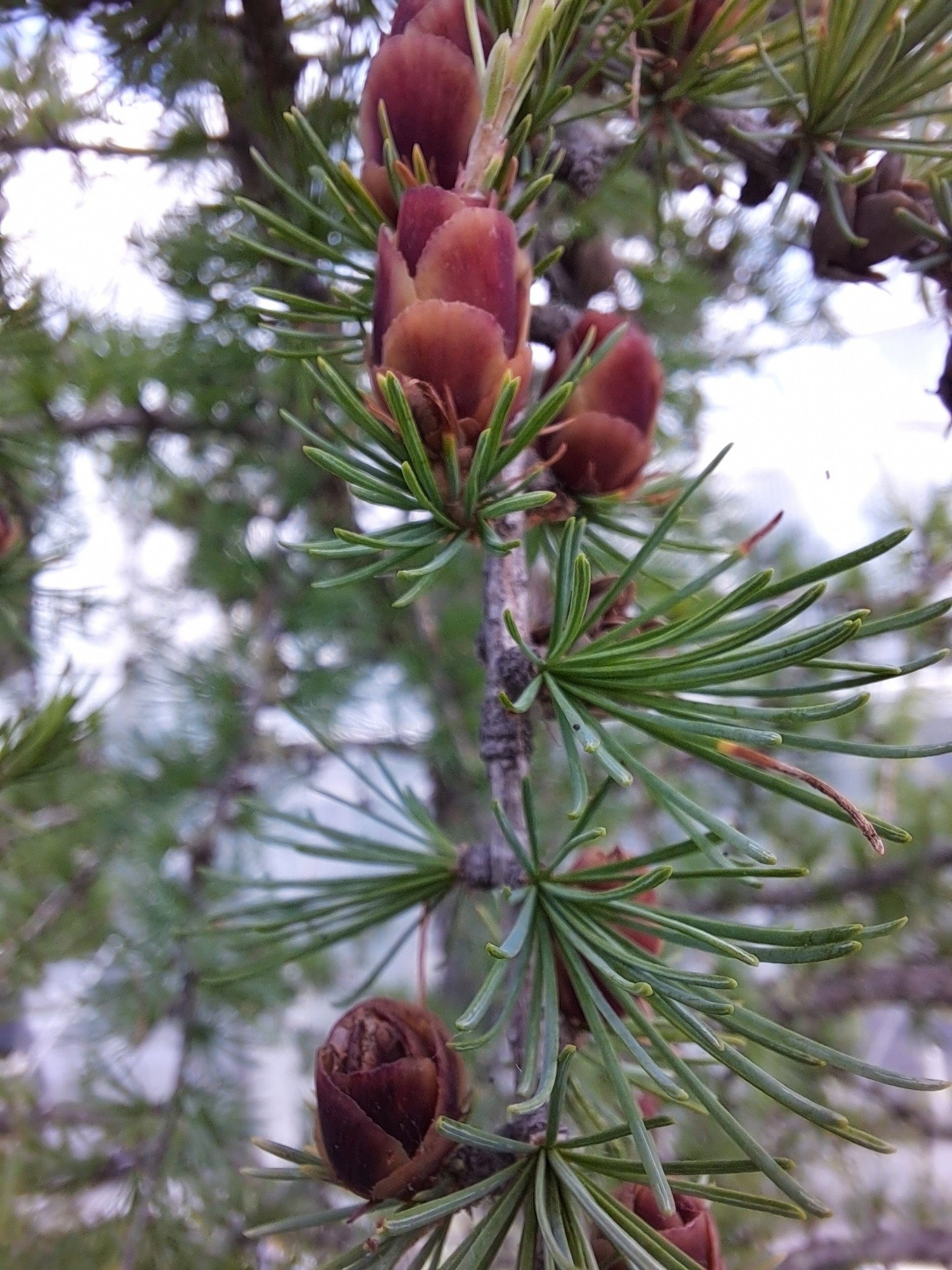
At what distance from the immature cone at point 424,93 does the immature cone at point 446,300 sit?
0.03m

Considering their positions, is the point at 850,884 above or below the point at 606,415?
below

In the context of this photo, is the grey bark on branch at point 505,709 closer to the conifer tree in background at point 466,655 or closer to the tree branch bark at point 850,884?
the conifer tree in background at point 466,655

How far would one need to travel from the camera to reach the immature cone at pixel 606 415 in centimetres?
22

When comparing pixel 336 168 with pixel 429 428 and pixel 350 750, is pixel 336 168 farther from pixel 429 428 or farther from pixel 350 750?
pixel 350 750

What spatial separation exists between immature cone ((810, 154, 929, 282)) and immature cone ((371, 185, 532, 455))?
106 millimetres

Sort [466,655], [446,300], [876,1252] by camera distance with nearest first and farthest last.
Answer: [446,300] → [876,1252] → [466,655]

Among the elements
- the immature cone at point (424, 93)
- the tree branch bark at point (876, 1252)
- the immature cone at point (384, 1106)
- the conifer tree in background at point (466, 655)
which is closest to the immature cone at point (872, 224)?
the conifer tree in background at point (466, 655)

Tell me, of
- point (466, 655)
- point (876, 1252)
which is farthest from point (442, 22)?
point (876, 1252)

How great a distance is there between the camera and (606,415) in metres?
0.22

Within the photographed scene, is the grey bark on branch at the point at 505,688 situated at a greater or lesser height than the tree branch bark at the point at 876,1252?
greater

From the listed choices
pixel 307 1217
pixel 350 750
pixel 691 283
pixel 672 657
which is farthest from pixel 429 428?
pixel 350 750

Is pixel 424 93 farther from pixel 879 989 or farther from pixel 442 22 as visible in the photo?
pixel 879 989

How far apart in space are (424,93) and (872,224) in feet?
0.42

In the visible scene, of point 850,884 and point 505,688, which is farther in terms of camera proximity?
point 850,884
